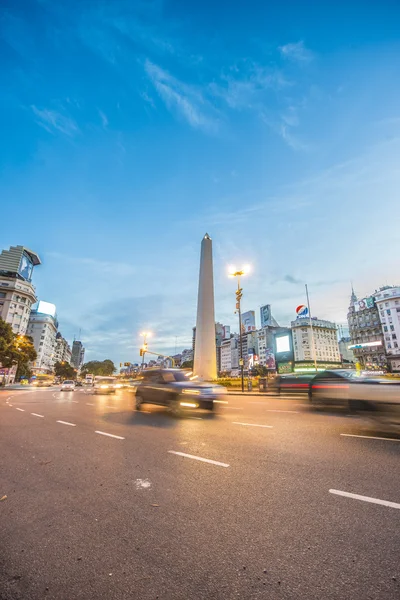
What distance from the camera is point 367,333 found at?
115938 millimetres

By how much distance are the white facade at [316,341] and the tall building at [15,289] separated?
414 feet

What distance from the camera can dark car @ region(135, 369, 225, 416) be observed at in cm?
1107

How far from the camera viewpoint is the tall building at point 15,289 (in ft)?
301

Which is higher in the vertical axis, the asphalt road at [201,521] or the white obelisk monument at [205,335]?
the white obelisk monument at [205,335]

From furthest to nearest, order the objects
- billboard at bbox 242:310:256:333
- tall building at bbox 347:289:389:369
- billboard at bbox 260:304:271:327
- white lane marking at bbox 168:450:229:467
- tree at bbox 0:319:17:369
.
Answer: billboard at bbox 242:310:256:333, billboard at bbox 260:304:271:327, tall building at bbox 347:289:389:369, tree at bbox 0:319:17:369, white lane marking at bbox 168:450:229:467

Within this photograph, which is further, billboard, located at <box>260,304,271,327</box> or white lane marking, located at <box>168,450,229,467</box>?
billboard, located at <box>260,304,271,327</box>

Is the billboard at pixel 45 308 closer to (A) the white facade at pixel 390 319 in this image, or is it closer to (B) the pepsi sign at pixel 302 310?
(B) the pepsi sign at pixel 302 310

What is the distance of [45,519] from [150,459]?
238 cm

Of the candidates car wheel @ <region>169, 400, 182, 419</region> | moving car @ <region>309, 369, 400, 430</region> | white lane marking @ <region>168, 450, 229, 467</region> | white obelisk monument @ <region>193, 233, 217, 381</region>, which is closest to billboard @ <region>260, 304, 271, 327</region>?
white obelisk monument @ <region>193, 233, 217, 381</region>

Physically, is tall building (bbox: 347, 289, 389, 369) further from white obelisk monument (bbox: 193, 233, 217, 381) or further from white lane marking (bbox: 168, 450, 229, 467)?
white lane marking (bbox: 168, 450, 229, 467)

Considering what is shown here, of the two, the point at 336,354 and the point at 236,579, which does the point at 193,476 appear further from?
the point at 336,354

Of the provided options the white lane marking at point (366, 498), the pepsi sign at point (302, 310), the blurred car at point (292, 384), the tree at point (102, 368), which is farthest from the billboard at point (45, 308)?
the white lane marking at point (366, 498)

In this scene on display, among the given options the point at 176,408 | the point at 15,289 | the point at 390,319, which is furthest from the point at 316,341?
the point at 176,408

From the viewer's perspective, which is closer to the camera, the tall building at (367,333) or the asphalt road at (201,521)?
the asphalt road at (201,521)
